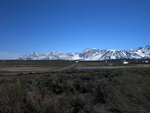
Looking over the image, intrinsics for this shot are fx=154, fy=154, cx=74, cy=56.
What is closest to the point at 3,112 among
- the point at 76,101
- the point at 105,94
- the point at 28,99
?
the point at 28,99

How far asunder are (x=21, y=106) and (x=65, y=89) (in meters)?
6.04

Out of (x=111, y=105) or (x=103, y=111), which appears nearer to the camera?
(x=103, y=111)

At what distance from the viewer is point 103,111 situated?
667 centimetres

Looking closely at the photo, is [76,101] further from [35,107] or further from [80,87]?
[80,87]

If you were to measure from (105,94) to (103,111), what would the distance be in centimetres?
171

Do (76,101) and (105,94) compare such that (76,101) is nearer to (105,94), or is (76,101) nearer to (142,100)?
(105,94)

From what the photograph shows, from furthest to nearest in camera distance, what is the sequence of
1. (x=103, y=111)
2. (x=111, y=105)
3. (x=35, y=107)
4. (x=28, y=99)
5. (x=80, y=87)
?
1. (x=80, y=87)
2. (x=111, y=105)
3. (x=103, y=111)
4. (x=28, y=99)
5. (x=35, y=107)

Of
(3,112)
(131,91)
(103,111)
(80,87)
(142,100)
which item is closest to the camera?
(3,112)

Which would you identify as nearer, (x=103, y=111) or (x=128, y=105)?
(x=103, y=111)

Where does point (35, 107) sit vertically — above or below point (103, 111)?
above

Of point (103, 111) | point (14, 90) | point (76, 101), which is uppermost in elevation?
point (14, 90)

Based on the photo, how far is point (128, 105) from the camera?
742 cm

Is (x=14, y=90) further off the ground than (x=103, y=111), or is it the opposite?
(x=14, y=90)

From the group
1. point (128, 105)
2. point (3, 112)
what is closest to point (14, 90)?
point (3, 112)
